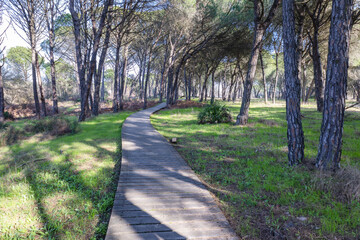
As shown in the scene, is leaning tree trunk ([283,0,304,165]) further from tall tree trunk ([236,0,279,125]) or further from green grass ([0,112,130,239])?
tall tree trunk ([236,0,279,125])

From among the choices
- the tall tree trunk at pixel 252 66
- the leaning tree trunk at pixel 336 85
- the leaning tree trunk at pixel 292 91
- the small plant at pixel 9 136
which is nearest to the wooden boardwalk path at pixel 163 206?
the leaning tree trunk at pixel 292 91

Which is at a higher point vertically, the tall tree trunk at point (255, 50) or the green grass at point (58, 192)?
the tall tree trunk at point (255, 50)

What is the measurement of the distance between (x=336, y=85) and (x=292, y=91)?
3.26ft

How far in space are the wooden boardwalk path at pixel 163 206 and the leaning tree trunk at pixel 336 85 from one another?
3047 mm

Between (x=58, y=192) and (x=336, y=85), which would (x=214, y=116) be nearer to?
(x=336, y=85)

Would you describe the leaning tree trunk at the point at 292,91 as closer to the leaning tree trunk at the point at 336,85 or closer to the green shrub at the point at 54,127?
the leaning tree trunk at the point at 336,85

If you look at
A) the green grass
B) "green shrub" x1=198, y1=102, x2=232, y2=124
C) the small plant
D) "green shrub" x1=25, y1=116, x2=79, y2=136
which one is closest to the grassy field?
the green grass

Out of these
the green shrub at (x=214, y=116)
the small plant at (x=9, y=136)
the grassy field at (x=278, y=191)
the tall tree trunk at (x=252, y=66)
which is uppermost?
the tall tree trunk at (x=252, y=66)

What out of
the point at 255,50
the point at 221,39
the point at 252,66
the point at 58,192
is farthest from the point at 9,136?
the point at 221,39

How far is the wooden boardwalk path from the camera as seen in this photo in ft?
8.60

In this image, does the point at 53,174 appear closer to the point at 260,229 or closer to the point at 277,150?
the point at 260,229

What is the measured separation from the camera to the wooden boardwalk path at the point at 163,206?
2.62m

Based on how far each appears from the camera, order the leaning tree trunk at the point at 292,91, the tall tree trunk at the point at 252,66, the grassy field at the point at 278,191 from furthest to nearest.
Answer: the tall tree trunk at the point at 252,66 → the leaning tree trunk at the point at 292,91 → the grassy field at the point at 278,191

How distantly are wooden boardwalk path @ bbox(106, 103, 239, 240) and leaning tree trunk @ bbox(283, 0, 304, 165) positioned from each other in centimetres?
282
